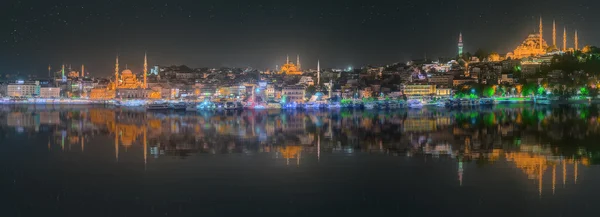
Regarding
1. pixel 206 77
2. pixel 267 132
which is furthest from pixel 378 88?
pixel 267 132

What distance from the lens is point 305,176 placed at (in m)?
7.54

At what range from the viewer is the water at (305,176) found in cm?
590

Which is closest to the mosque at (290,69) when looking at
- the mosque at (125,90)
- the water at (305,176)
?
the mosque at (125,90)

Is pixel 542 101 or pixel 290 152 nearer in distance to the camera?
pixel 290 152

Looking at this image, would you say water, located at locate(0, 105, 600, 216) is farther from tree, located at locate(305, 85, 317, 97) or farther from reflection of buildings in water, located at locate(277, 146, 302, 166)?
tree, located at locate(305, 85, 317, 97)

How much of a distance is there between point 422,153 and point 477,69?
155 ft

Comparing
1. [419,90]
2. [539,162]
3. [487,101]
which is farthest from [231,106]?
[539,162]

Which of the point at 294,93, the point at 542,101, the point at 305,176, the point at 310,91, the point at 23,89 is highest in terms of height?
the point at 23,89

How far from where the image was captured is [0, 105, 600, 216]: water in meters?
5.90

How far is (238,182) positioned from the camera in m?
7.16

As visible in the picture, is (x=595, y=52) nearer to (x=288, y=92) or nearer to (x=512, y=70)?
(x=512, y=70)

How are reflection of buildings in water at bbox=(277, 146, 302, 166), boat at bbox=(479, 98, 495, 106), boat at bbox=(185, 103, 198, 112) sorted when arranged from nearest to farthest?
reflection of buildings in water at bbox=(277, 146, 302, 166)
boat at bbox=(185, 103, 198, 112)
boat at bbox=(479, 98, 495, 106)

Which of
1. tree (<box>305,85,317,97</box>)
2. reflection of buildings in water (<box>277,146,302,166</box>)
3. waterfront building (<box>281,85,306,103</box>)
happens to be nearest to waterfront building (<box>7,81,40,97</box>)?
tree (<box>305,85,317,97</box>)

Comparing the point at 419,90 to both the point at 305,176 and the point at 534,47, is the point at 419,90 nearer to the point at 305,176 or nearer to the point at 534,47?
the point at 534,47
